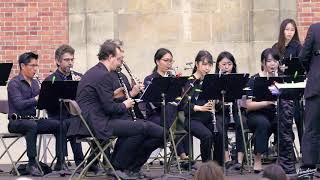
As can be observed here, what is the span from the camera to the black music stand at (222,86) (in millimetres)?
12305

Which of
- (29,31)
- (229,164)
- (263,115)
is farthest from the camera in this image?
(29,31)

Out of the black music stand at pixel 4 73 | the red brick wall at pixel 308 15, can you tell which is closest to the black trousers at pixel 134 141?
the black music stand at pixel 4 73

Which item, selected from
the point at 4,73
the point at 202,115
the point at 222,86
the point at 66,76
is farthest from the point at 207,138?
the point at 4,73

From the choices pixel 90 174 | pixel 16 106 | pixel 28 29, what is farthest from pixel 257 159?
pixel 28 29

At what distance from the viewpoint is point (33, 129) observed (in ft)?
43.0

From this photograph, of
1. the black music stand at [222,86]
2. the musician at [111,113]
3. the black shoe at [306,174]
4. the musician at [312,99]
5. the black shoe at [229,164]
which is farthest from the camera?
the black shoe at [229,164]

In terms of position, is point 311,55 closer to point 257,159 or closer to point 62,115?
point 257,159

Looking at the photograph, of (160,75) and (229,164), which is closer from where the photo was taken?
(160,75)

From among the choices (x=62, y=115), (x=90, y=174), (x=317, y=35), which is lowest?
(x=90, y=174)

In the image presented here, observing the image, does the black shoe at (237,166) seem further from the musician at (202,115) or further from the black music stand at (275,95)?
the black music stand at (275,95)

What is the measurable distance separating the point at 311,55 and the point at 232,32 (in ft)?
16.6

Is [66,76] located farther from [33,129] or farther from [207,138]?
[207,138]

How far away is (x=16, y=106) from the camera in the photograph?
13.1m

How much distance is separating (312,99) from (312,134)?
1.36 feet
